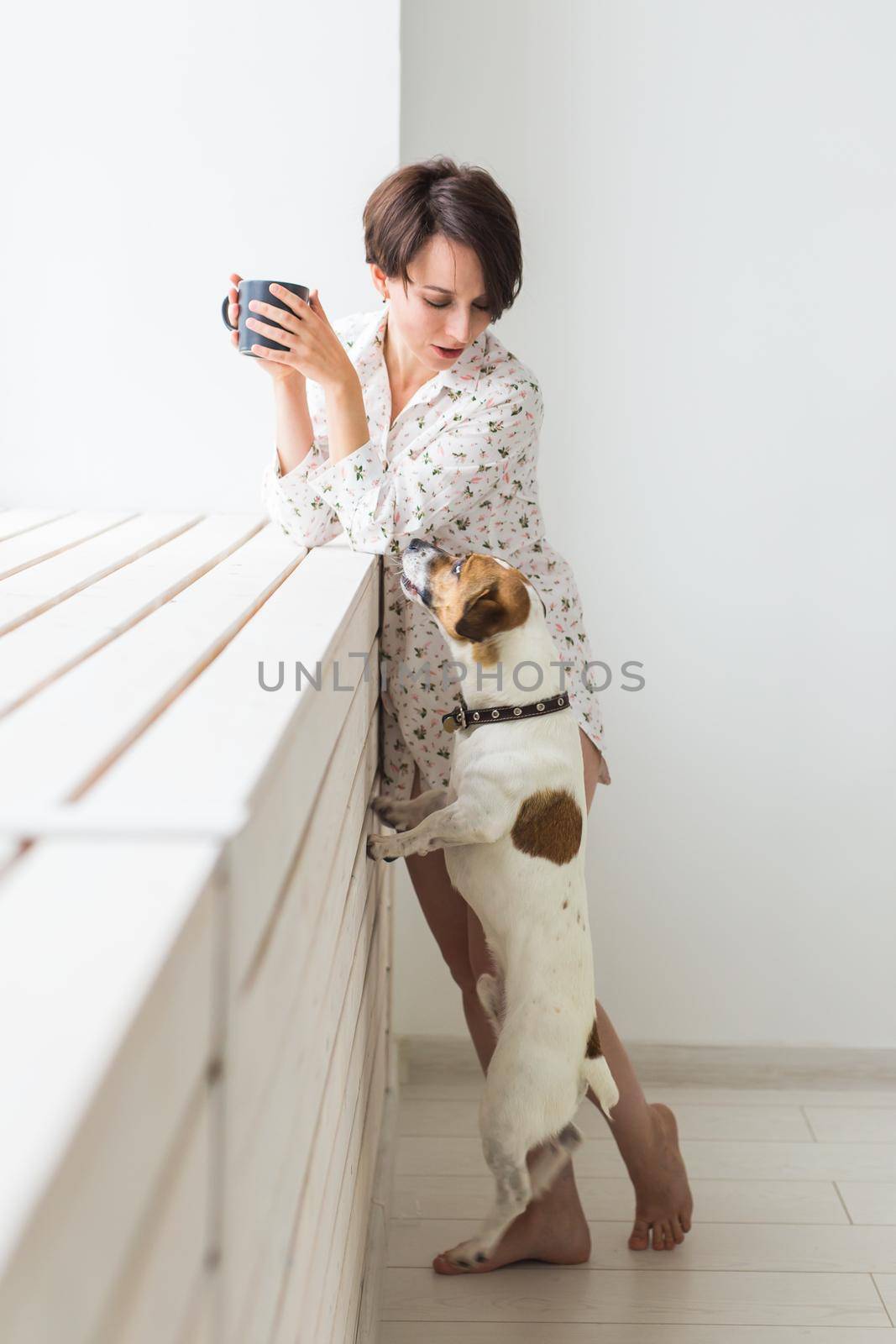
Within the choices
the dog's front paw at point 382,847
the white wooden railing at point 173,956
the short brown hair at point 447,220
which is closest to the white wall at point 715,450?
the short brown hair at point 447,220

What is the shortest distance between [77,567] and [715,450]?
145 cm

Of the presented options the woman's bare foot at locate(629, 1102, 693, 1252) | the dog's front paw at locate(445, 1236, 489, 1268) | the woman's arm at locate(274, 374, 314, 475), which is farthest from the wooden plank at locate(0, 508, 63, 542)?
the woman's bare foot at locate(629, 1102, 693, 1252)

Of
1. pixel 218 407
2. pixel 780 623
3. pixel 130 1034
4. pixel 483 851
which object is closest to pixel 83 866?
pixel 130 1034

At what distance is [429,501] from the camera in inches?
58.6

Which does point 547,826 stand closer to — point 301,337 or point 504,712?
point 504,712

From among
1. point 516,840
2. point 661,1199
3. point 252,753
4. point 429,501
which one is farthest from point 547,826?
point 252,753

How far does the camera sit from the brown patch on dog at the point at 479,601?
1.46 meters

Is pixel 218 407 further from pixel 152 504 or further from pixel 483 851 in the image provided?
pixel 483 851

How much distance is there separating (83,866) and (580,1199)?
1.86 m

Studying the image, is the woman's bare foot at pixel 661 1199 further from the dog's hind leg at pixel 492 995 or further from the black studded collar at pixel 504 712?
the black studded collar at pixel 504 712

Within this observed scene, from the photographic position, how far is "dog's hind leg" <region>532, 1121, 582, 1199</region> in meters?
1.55

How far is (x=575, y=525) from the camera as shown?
2326 mm

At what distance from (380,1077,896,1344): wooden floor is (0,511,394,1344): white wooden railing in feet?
2.38

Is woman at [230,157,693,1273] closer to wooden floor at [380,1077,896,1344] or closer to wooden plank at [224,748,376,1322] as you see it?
wooden floor at [380,1077,896,1344]
